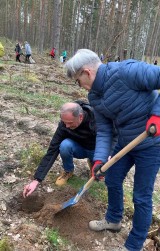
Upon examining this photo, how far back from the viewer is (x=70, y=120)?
3.16 m

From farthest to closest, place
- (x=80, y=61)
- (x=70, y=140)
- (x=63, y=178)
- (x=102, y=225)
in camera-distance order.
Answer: (x=63, y=178) < (x=70, y=140) < (x=102, y=225) < (x=80, y=61)

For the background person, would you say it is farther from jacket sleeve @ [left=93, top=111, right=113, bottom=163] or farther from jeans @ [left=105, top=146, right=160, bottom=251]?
jeans @ [left=105, top=146, right=160, bottom=251]

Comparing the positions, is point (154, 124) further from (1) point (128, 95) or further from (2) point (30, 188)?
(2) point (30, 188)

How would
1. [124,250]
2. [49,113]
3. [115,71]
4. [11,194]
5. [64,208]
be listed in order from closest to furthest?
1. [115,71]
2. [124,250]
3. [64,208]
4. [11,194]
5. [49,113]

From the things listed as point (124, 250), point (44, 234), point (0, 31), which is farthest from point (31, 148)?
point (0, 31)

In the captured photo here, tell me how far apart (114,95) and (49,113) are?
406cm

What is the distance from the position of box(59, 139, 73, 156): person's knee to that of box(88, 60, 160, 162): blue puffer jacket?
3.47 ft

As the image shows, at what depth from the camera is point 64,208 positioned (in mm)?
3057

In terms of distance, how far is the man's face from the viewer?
10.2 ft

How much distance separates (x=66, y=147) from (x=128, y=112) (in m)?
1.31

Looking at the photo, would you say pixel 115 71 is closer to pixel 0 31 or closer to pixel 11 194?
pixel 11 194

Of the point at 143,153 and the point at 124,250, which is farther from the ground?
the point at 143,153

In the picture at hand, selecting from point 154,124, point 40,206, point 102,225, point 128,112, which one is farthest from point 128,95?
point 40,206

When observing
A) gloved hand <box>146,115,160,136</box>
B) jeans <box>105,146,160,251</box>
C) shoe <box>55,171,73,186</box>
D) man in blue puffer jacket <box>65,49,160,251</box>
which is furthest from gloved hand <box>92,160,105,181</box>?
shoe <box>55,171,73,186</box>
